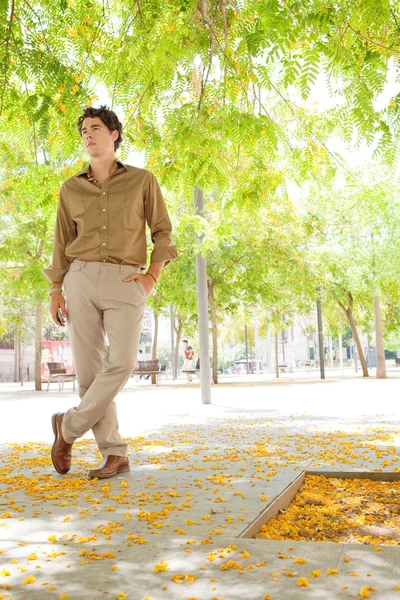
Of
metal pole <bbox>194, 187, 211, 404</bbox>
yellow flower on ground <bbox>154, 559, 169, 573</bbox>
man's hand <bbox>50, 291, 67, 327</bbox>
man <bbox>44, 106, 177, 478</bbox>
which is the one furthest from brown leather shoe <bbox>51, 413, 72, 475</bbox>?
metal pole <bbox>194, 187, 211, 404</bbox>

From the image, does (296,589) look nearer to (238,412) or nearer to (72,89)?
(72,89)

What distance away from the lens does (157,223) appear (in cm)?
485

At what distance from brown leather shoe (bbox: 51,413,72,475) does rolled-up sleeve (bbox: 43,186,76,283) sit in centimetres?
104

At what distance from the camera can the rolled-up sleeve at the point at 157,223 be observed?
4.84 meters

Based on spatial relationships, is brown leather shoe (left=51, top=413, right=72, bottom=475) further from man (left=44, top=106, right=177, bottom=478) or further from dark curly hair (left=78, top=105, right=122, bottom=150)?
dark curly hair (left=78, top=105, right=122, bottom=150)

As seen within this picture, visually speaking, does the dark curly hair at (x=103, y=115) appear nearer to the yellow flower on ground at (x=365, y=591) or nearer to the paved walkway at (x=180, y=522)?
the paved walkway at (x=180, y=522)

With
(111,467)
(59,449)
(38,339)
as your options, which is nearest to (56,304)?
(59,449)

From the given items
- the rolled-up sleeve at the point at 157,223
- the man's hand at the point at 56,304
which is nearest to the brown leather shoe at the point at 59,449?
the man's hand at the point at 56,304

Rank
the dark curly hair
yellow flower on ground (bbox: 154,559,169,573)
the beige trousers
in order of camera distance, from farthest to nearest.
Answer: the dark curly hair → the beige trousers → yellow flower on ground (bbox: 154,559,169,573)

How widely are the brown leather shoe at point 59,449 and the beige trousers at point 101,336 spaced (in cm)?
9

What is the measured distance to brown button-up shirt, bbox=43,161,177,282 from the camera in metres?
4.72

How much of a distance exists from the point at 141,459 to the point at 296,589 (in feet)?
11.6

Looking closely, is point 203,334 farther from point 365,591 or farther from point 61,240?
point 365,591

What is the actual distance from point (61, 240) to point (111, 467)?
170cm
